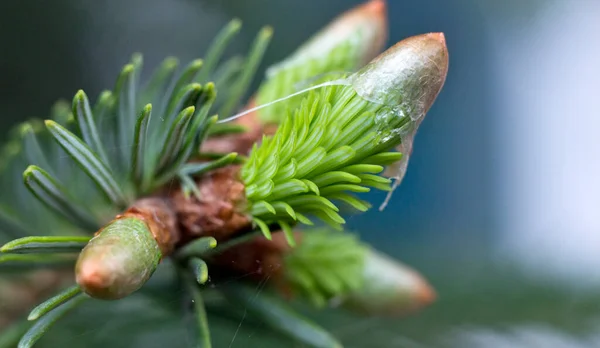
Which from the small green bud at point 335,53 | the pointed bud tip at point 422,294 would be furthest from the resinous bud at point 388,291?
the small green bud at point 335,53

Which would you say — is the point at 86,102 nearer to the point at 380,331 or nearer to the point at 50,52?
the point at 380,331

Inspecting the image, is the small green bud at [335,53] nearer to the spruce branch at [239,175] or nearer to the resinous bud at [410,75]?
the spruce branch at [239,175]

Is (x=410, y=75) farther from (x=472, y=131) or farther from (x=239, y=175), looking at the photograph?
(x=472, y=131)

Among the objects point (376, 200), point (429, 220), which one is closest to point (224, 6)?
point (429, 220)

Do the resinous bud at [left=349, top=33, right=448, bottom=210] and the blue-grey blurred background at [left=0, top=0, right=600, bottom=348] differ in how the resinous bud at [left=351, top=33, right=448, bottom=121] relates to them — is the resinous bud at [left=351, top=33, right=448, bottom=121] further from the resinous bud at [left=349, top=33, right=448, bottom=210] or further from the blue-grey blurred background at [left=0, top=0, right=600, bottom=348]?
the blue-grey blurred background at [left=0, top=0, right=600, bottom=348]

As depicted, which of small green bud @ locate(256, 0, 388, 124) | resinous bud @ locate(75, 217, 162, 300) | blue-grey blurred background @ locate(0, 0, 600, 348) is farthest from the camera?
blue-grey blurred background @ locate(0, 0, 600, 348)

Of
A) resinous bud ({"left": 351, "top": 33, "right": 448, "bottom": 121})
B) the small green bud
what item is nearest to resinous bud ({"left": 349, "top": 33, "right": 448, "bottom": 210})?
resinous bud ({"left": 351, "top": 33, "right": 448, "bottom": 121})
